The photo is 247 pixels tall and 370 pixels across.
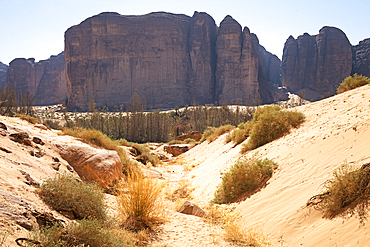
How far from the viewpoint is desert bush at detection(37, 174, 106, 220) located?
4363mm

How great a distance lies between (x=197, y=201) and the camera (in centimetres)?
855

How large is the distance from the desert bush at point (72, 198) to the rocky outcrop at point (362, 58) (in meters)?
97.8

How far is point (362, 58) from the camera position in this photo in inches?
3324

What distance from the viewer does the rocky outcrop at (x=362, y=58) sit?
270 ft

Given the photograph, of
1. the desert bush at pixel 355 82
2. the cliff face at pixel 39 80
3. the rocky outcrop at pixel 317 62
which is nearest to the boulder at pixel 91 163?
the desert bush at pixel 355 82

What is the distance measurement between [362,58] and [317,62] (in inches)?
548

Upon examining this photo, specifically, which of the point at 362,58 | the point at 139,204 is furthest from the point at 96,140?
the point at 362,58

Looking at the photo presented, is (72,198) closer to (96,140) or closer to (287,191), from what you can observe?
(287,191)

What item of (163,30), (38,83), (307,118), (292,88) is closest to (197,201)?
(307,118)

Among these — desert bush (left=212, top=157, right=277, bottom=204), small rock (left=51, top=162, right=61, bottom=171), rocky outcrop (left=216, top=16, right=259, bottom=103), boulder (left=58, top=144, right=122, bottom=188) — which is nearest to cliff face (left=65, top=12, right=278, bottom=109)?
rocky outcrop (left=216, top=16, right=259, bottom=103)

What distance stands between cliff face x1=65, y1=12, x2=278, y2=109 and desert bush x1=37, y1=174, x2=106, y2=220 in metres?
71.3

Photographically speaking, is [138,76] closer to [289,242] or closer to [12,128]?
[12,128]

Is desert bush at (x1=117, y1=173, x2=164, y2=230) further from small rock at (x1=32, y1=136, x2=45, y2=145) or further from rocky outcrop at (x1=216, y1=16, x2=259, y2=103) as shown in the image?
rocky outcrop at (x1=216, y1=16, x2=259, y2=103)

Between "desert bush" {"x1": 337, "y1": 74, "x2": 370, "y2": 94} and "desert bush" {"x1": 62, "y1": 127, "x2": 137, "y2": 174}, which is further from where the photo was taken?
"desert bush" {"x1": 337, "y1": 74, "x2": 370, "y2": 94}
